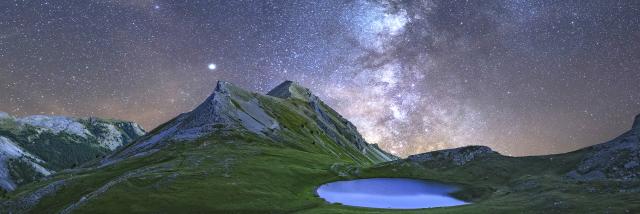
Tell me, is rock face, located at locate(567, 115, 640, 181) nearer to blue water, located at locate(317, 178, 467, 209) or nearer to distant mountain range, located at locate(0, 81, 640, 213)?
distant mountain range, located at locate(0, 81, 640, 213)

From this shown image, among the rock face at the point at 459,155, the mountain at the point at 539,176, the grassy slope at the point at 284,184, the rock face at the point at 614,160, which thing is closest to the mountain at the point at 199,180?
the grassy slope at the point at 284,184

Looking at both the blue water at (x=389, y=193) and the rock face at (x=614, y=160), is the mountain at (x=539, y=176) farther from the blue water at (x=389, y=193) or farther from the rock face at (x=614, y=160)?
the blue water at (x=389, y=193)

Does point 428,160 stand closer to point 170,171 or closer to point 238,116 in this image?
point 170,171

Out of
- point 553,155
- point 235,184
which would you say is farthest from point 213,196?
point 553,155

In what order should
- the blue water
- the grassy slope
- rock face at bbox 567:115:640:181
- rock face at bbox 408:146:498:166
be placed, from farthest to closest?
rock face at bbox 408:146:498:166 → the blue water → rock face at bbox 567:115:640:181 → the grassy slope

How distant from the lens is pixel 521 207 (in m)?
64.9

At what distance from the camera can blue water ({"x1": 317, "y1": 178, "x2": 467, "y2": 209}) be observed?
89125 mm

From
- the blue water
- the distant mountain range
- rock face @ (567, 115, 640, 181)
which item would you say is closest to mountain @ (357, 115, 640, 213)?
rock face @ (567, 115, 640, 181)

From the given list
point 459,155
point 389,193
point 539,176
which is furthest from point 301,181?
point 539,176

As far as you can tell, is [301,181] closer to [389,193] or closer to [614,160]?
[389,193]

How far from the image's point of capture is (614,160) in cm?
9006

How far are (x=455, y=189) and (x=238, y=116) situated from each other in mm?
109670

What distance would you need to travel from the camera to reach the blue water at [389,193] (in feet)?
292

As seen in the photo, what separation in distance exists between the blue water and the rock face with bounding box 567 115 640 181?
2656 centimetres
